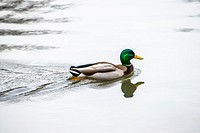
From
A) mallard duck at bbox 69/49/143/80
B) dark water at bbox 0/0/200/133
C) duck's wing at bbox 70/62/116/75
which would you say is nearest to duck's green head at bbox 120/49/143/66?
mallard duck at bbox 69/49/143/80

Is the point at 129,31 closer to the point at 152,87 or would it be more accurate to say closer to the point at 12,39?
the point at 12,39

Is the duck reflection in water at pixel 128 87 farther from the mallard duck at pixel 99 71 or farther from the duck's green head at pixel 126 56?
the duck's green head at pixel 126 56

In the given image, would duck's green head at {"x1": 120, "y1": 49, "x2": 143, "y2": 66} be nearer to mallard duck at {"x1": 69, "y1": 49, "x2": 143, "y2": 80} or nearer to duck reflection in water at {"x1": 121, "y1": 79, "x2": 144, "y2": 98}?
mallard duck at {"x1": 69, "y1": 49, "x2": 143, "y2": 80}

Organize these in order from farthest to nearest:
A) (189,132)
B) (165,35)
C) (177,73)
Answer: (165,35) → (177,73) → (189,132)

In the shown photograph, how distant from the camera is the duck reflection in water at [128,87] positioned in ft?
32.4

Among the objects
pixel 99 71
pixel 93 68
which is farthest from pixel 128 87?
pixel 93 68

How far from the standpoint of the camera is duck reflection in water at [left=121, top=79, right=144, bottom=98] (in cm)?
989

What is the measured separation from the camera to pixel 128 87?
33.8 ft

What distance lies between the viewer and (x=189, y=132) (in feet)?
25.2

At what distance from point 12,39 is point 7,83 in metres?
3.63

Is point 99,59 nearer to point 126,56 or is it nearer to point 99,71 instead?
point 126,56

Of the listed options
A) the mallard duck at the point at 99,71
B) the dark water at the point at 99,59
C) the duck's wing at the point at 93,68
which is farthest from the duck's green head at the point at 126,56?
the duck's wing at the point at 93,68

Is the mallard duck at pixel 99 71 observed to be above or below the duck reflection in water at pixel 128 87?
above

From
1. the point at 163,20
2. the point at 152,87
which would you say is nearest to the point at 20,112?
the point at 152,87
